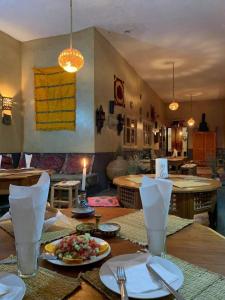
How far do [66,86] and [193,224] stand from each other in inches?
193

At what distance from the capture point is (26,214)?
2.47 feet

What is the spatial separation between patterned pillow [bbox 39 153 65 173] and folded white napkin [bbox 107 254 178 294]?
4779mm

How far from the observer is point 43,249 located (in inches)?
39.4

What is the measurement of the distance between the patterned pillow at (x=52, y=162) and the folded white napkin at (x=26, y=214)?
15.7ft

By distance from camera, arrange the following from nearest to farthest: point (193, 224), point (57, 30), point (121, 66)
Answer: point (193, 224) → point (57, 30) → point (121, 66)

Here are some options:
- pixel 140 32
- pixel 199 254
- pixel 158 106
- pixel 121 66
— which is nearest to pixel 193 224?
pixel 199 254

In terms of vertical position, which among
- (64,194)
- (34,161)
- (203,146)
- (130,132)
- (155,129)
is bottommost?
(64,194)

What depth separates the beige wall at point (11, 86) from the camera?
5680 mm

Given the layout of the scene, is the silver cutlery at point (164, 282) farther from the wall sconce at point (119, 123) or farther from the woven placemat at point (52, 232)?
the wall sconce at point (119, 123)

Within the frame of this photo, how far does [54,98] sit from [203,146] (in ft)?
30.5

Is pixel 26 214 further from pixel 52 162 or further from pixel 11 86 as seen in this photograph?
pixel 11 86

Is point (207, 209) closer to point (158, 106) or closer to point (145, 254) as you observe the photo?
point (145, 254)

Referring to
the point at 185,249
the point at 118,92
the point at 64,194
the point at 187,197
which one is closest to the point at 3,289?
the point at 185,249

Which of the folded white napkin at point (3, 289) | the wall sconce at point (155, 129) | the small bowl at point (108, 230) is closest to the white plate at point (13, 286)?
the folded white napkin at point (3, 289)
